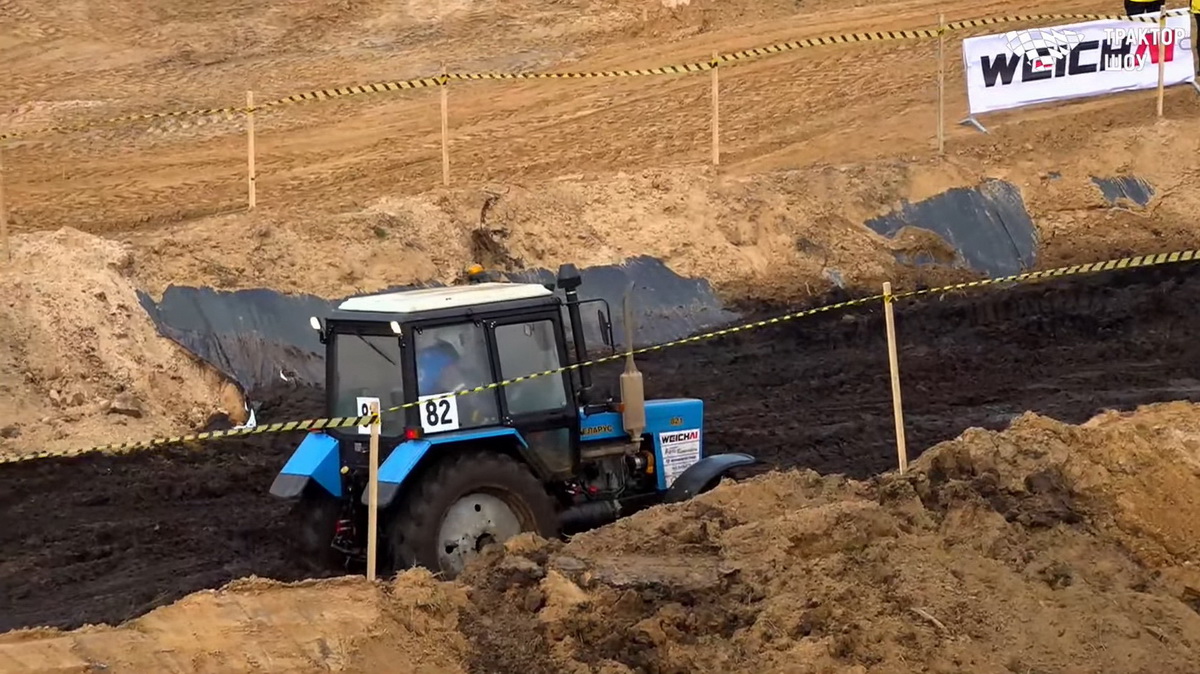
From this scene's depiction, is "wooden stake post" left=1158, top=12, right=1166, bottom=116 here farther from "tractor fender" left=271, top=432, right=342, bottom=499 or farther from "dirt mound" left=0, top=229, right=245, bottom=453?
"tractor fender" left=271, top=432, right=342, bottom=499

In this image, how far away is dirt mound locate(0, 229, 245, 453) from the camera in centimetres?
1338

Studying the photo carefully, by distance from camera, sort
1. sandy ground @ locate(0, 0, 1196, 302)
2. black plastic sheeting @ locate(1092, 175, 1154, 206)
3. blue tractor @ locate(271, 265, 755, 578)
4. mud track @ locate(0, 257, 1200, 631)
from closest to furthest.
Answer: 1. blue tractor @ locate(271, 265, 755, 578)
2. mud track @ locate(0, 257, 1200, 631)
3. sandy ground @ locate(0, 0, 1196, 302)
4. black plastic sheeting @ locate(1092, 175, 1154, 206)

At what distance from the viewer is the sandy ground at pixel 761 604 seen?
7.18 meters

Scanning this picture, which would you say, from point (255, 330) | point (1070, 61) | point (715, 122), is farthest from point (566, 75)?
point (1070, 61)

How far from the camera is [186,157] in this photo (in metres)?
19.1

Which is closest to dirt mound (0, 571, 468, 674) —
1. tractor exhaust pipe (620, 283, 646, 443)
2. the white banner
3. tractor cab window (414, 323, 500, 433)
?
tractor cab window (414, 323, 500, 433)

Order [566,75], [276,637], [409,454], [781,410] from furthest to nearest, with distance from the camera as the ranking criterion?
[566,75] < [781,410] < [409,454] < [276,637]

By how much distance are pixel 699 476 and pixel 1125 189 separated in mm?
10621

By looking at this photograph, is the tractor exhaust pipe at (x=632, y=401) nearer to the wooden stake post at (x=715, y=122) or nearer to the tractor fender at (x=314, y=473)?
the tractor fender at (x=314, y=473)

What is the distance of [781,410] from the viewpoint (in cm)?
1399

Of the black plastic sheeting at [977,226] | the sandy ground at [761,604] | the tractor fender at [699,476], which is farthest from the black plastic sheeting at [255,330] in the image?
the sandy ground at [761,604]

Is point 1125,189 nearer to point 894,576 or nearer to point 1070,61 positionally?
point 1070,61

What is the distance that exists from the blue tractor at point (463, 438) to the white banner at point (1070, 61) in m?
10.0

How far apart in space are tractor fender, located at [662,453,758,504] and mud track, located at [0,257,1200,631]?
2.19 m
